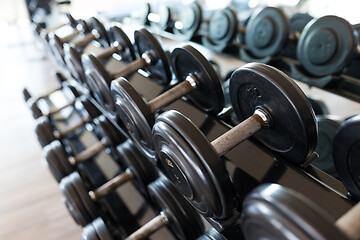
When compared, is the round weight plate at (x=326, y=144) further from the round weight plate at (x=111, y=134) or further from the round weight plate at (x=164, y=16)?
the round weight plate at (x=164, y=16)

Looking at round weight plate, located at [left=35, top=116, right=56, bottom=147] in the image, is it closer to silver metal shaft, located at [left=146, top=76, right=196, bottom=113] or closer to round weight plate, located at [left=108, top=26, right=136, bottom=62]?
round weight plate, located at [left=108, top=26, right=136, bottom=62]

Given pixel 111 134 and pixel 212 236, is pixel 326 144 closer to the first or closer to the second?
pixel 212 236

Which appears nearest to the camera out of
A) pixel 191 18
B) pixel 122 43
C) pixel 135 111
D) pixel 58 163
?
pixel 135 111

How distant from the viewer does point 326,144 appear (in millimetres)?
1129

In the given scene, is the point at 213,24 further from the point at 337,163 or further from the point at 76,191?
the point at 337,163

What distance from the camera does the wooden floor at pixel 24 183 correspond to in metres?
1.43

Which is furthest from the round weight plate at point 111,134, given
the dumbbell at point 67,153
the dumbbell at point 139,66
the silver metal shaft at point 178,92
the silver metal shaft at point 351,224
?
the silver metal shaft at point 351,224

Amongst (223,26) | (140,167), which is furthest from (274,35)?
(140,167)

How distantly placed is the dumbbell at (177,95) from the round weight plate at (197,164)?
174mm

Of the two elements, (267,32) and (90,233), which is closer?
(90,233)

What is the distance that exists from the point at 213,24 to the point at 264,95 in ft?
4.22

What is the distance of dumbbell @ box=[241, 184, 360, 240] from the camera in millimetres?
339

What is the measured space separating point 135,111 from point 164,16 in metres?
1.52

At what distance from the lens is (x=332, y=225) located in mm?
343
